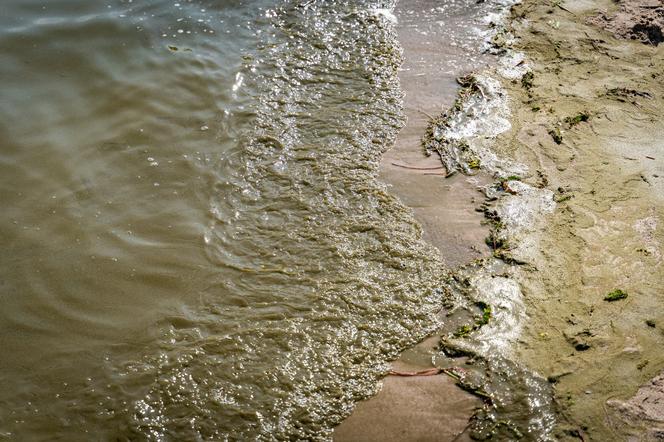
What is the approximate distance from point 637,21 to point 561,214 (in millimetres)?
3099

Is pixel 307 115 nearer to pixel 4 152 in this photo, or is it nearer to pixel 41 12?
pixel 4 152

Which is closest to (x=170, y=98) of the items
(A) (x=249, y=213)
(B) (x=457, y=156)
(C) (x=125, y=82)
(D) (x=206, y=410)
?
(C) (x=125, y=82)

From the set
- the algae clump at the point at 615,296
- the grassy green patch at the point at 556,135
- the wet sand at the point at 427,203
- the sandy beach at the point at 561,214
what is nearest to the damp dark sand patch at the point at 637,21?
the sandy beach at the point at 561,214

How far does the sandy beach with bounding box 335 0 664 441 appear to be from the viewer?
244cm

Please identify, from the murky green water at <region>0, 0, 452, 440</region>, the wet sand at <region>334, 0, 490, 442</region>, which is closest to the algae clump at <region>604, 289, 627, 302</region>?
the wet sand at <region>334, 0, 490, 442</region>

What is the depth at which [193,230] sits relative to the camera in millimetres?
3164

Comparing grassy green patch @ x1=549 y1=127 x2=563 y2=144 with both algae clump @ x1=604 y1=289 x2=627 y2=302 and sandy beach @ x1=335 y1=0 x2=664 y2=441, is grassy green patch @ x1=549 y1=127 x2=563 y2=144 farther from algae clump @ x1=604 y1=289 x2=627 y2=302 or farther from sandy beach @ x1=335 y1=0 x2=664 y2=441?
algae clump @ x1=604 y1=289 x2=627 y2=302

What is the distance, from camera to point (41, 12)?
4656mm

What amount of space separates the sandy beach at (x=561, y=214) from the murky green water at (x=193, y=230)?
0.72 feet

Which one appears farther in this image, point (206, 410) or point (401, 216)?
point (401, 216)

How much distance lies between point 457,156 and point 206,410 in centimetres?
237

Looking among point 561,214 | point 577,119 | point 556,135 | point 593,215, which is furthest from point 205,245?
point 577,119

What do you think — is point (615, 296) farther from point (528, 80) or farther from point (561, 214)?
point (528, 80)

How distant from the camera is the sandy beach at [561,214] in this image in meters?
2.44
